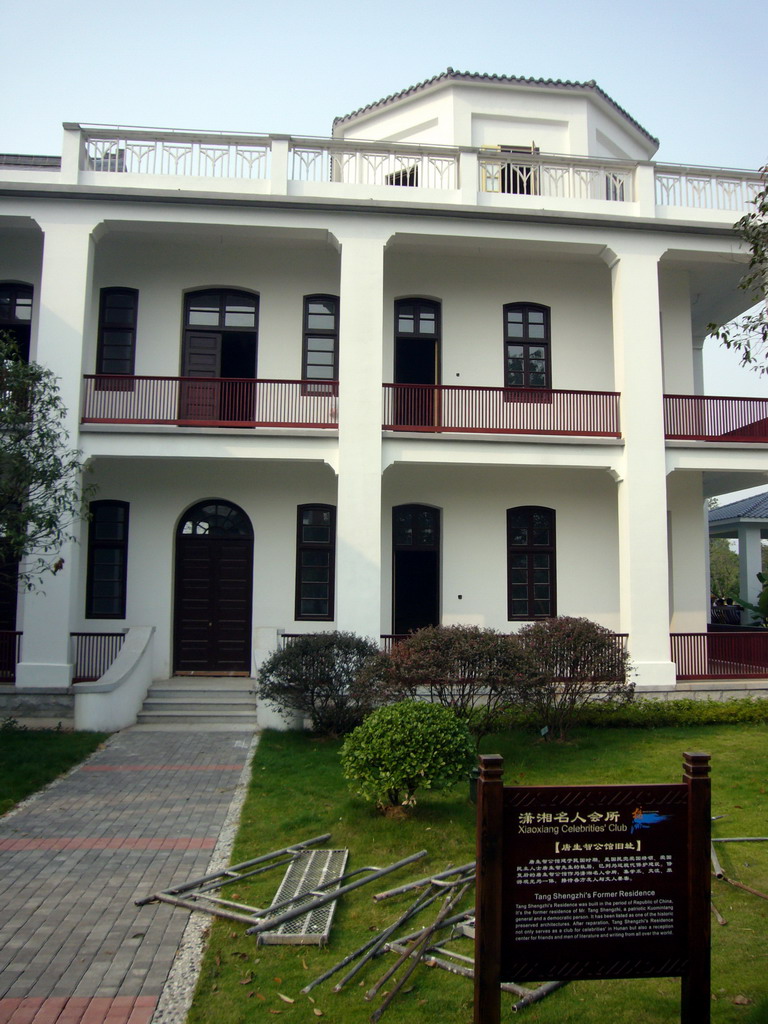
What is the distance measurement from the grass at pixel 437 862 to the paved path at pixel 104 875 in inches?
16.4

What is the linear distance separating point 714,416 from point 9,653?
13577mm

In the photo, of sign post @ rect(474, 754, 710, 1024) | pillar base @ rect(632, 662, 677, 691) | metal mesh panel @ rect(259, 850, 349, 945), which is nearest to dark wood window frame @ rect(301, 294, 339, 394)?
pillar base @ rect(632, 662, 677, 691)

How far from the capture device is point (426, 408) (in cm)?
1472

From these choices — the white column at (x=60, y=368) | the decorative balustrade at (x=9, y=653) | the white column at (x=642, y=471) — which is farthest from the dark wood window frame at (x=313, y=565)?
the white column at (x=642, y=471)

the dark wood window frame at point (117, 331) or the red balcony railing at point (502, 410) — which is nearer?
the red balcony railing at point (502, 410)

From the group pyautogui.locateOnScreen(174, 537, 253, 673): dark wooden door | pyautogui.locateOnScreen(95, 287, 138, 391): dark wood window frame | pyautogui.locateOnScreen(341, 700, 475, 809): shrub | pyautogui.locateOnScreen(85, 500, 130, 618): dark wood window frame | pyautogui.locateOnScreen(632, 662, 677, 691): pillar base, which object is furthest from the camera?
pyautogui.locateOnScreen(95, 287, 138, 391): dark wood window frame

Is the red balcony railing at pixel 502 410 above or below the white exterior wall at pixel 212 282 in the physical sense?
below

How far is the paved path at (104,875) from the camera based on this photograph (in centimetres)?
450

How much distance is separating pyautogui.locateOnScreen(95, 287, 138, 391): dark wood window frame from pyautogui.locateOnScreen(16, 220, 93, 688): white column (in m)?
1.52

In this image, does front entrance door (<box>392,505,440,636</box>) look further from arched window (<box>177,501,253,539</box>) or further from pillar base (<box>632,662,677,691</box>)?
pillar base (<box>632,662,677,691</box>)

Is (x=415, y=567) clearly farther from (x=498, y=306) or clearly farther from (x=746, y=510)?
(x=746, y=510)

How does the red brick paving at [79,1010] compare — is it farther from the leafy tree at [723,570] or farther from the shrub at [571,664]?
the leafy tree at [723,570]

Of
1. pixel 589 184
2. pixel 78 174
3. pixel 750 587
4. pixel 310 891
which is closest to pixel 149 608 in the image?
pixel 78 174

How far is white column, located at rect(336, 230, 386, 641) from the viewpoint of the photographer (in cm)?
1317
